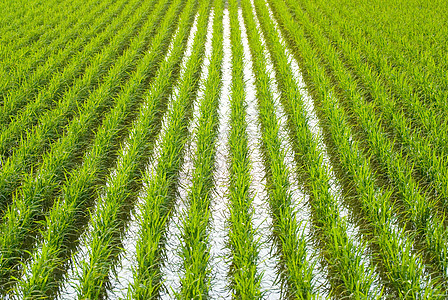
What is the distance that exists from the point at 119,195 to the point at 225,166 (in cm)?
108

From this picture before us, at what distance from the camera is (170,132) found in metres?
3.98

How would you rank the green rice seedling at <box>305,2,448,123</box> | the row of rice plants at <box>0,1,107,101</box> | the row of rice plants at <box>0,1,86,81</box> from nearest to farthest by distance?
the green rice seedling at <box>305,2,448,123</box> → the row of rice plants at <box>0,1,107,101</box> → the row of rice plants at <box>0,1,86,81</box>

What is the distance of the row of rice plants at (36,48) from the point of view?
17.1 feet

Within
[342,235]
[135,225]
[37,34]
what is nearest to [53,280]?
[135,225]

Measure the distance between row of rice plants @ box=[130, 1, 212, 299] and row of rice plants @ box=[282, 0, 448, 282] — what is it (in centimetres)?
179

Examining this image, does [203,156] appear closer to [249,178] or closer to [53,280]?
[249,178]

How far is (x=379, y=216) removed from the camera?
290cm

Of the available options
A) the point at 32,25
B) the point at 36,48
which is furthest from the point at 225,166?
the point at 32,25

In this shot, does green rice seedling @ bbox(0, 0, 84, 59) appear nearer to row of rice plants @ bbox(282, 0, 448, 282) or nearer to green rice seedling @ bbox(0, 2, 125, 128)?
green rice seedling @ bbox(0, 2, 125, 128)

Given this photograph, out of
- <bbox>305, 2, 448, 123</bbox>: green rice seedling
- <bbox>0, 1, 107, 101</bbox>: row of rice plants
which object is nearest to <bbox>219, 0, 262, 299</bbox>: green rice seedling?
<bbox>305, 2, 448, 123</bbox>: green rice seedling

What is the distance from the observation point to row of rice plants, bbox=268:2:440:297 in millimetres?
2369

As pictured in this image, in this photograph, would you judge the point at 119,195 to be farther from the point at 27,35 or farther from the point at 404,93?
the point at 27,35

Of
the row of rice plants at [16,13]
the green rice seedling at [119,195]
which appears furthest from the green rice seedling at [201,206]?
the row of rice plants at [16,13]

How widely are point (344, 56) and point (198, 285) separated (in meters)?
4.65
